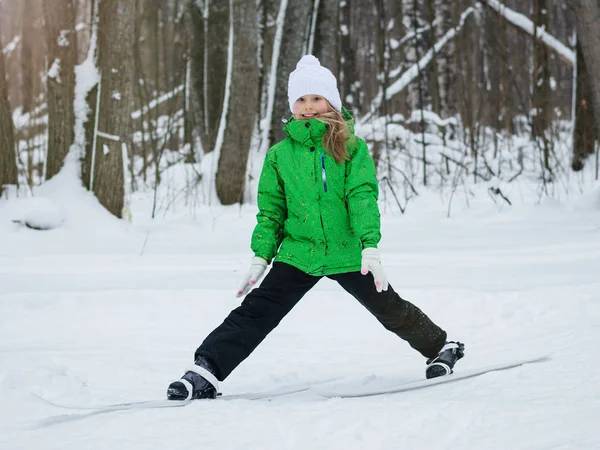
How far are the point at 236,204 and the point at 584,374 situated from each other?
6168mm

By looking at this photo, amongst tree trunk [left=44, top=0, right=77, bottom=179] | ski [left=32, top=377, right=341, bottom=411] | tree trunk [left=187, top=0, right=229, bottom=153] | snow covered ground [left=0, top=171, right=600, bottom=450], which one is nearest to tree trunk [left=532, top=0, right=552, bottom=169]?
snow covered ground [left=0, top=171, right=600, bottom=450]

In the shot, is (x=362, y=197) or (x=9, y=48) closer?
(x=362, y=197)

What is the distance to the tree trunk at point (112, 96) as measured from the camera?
6480 mm

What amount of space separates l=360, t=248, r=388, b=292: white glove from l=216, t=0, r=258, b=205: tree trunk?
606 cm

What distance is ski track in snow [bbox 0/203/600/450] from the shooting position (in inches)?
84.4

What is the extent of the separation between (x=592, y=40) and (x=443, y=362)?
5612 millimetres

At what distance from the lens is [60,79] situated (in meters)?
6.53

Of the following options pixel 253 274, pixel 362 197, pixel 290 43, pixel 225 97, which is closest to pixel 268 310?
pixel 253 274

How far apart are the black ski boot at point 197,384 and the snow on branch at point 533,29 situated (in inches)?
314

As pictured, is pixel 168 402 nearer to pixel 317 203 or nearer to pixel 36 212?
pixel 317 203

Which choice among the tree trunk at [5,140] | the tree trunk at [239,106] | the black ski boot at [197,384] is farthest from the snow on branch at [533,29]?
the black ski boot at [197,384]

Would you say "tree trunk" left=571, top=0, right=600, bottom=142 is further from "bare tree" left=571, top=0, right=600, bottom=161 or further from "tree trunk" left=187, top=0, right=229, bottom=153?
"tree trunk" left=187, top=0, right=229, bottom=153

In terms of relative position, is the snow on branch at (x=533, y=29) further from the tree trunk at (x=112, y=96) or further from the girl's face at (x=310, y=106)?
the girl's face at (x=310, y=106)

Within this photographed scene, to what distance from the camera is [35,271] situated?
15.7 feet
